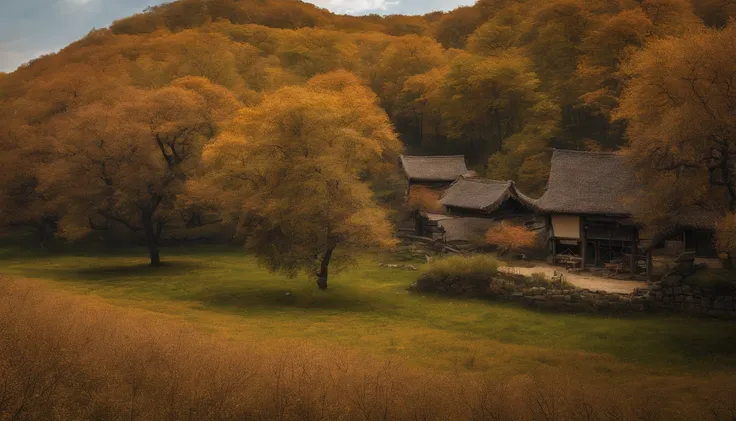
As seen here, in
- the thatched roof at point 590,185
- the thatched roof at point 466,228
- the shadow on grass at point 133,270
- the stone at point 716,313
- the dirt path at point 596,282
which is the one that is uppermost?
the thatched roof at point 590,185

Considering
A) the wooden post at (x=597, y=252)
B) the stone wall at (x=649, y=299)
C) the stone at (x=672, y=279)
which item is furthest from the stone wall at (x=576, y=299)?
the wooden post at (x=597, y=252)

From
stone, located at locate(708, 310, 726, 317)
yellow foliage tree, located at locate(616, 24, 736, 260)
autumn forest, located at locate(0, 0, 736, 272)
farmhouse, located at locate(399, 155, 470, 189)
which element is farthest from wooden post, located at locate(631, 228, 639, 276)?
farmhouse, located at locate(399, 155, 470, 189)

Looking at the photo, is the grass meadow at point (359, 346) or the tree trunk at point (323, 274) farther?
the tree trunk at point (323, 274)

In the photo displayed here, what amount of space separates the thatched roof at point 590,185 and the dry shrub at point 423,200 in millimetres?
12995

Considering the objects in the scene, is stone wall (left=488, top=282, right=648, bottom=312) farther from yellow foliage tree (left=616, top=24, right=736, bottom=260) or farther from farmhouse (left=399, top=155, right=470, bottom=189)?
farmhouse (left=399, top=155, right=470, bottom=189)

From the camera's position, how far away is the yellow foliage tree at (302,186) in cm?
2986

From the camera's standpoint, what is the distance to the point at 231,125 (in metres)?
39.0

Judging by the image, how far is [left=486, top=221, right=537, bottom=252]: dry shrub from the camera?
36281mm

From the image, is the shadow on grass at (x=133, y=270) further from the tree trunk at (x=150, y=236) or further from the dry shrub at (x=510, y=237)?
the dry shrub at (x=510, y=237)

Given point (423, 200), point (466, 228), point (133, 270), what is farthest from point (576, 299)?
point (133, 270)

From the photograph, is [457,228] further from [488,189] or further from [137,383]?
[137,383]

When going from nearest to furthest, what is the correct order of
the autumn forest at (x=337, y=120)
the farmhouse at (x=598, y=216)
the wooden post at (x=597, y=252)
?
the autumn forest at (x=337, y=120), the farmhouse at (x=598, y=216), the wooden post at (x=597, y=252)

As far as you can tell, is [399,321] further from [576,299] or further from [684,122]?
[684,122]

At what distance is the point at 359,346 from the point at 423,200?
96.8ft
